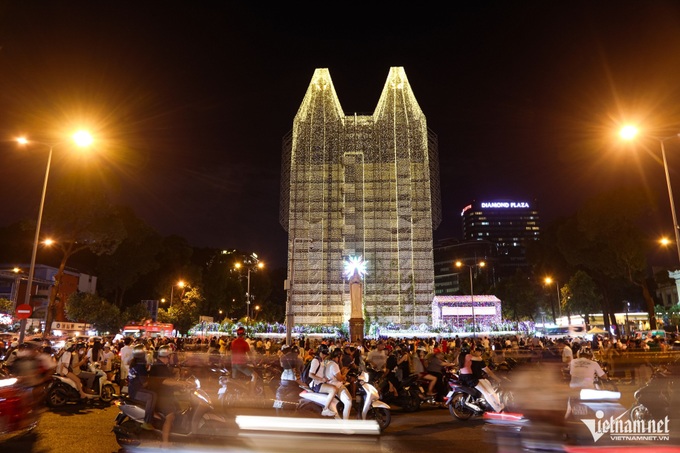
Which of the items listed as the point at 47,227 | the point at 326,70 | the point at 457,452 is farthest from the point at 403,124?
the point at 457,452

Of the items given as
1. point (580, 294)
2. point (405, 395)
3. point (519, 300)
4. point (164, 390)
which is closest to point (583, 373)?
point (405, 395)

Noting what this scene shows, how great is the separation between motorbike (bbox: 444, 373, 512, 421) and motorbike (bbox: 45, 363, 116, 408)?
8640mm

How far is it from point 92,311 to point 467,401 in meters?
36.5

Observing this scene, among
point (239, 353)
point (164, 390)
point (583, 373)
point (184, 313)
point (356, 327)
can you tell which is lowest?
point (164, 390)

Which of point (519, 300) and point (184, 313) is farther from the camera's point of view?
point (519, 300)

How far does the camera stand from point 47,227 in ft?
110

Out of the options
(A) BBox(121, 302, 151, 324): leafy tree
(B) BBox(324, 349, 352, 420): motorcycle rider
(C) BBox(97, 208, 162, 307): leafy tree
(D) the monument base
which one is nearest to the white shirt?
(B) BBox(324, 349, 352, 420): motorcycle rider

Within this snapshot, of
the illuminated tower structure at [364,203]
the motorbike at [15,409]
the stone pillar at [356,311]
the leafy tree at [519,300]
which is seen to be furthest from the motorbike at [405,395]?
the leafy tree at [519,300]

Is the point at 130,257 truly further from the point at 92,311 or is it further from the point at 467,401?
the point at 467,401

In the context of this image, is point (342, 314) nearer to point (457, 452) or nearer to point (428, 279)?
point (428, 279)

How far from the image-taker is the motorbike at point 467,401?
10531mm

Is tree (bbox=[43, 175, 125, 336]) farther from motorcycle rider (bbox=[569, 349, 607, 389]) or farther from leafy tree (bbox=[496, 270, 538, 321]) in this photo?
leafy tree (bbox=[496, 270, 538, 321])

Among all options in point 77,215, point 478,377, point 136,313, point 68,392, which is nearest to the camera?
point 478,377

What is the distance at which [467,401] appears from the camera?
10.6m
